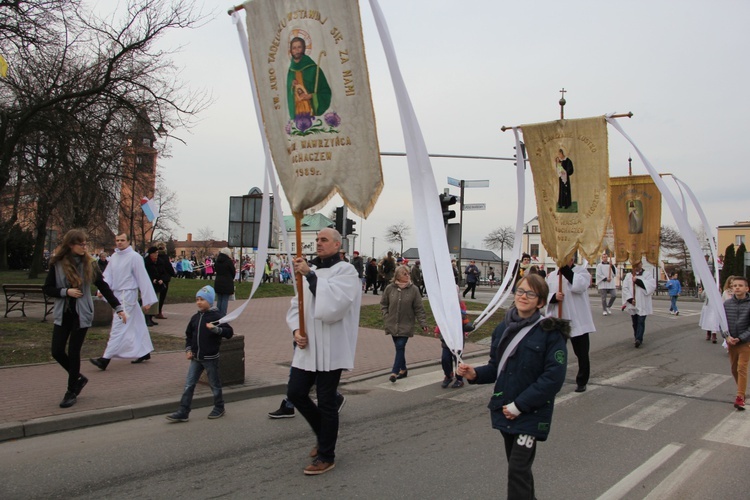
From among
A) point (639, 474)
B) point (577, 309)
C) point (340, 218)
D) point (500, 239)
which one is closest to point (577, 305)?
point (577, 309)

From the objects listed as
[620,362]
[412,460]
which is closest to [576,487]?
[412,460]

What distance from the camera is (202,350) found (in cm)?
610

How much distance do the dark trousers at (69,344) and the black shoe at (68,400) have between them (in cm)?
6

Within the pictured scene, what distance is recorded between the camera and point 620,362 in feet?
34.6

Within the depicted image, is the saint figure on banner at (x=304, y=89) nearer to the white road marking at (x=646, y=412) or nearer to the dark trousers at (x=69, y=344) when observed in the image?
the dark trousers at (x=69, y=344)

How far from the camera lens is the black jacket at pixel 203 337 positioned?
610cm

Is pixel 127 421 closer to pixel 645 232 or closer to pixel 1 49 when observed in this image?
pixel 645 232

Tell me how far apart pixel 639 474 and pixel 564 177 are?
5067mm

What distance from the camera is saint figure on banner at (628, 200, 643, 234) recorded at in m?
10.6

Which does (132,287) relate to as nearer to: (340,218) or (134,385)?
(134,385)

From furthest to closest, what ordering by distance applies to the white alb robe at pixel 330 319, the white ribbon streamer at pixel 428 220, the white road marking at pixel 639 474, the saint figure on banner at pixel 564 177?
the saint figure on banner at pixel 564 177 → the white alb robe at pixel 330 319 → the white road marking at pixel 639 474 → the white ribbon streamer at pixel 428 220

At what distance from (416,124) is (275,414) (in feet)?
12.3

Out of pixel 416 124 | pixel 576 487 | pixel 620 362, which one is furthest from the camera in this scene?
pixel 620 362

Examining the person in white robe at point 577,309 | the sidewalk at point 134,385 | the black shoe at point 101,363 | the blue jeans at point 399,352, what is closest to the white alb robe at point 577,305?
the person in white robe at point 577,309
